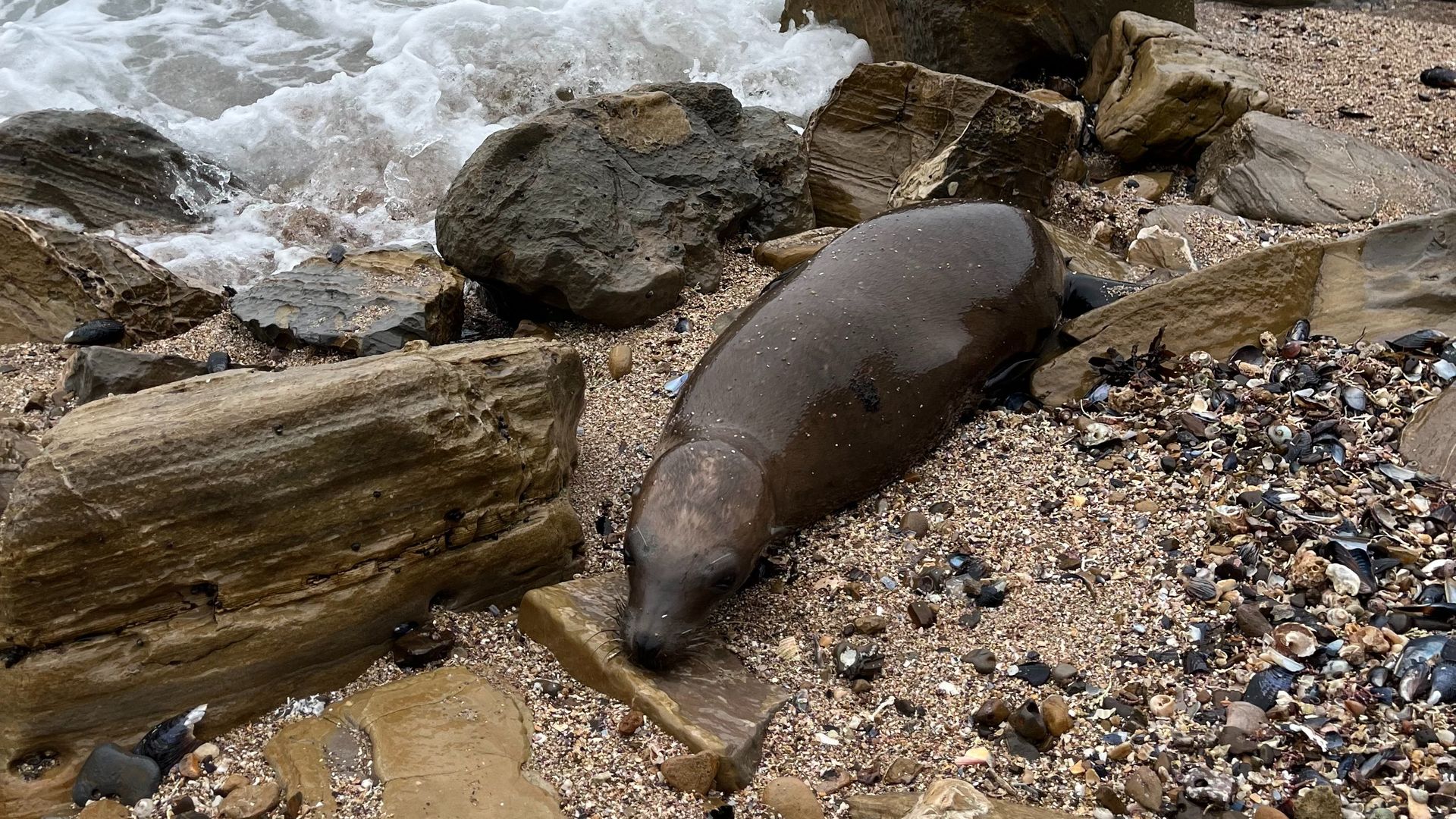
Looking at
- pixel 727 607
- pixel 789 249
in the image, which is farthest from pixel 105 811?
pixel 789 249

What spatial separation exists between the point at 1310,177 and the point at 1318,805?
4.40 meters

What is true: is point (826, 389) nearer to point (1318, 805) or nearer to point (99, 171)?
point (1318, 805)

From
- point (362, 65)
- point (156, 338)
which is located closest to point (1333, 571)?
point (156, 338)

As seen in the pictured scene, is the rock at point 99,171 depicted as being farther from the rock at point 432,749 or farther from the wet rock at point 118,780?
the rock at point 432,749

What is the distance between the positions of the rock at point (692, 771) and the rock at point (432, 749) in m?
0.30

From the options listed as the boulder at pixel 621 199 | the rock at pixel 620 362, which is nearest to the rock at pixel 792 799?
the rock at pixel 620 362

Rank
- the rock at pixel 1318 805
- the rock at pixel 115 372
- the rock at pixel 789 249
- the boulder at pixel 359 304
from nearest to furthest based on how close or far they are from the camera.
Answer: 1. the rock at pixel 1318 805
2. the rock at pixel 115 372
3. the boulder at pixel 359 304
4. the rock at pixel 789 249

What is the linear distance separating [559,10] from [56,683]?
26.3 ft

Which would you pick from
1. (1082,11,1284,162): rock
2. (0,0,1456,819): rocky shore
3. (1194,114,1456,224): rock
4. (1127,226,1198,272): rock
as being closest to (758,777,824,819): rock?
(0,0,1456,819): rocky shore

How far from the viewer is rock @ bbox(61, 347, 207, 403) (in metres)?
4.51

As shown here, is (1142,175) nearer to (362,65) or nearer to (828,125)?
(828,125)

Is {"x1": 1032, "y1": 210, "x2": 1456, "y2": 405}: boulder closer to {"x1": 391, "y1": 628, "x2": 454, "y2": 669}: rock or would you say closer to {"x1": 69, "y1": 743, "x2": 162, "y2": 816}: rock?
{"x1": 391, "y1": 628, "x2": 454, "y2": 669}: rock

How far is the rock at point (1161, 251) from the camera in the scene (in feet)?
18.6

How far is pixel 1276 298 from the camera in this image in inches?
175
